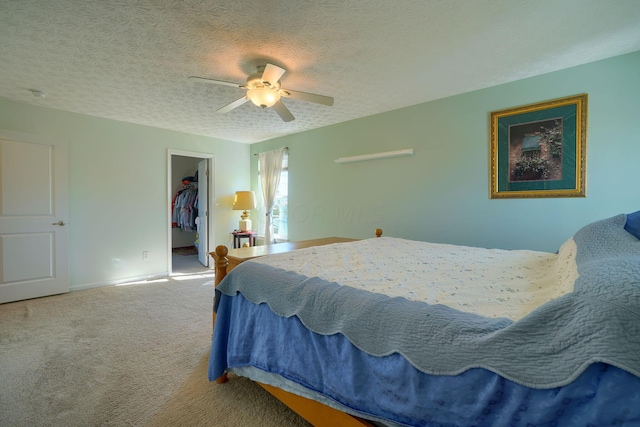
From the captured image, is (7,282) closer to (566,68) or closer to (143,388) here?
(143,388)

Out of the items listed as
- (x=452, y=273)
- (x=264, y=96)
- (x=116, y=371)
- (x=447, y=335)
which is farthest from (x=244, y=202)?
(x=447, y=335)

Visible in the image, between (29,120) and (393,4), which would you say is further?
(29,120)

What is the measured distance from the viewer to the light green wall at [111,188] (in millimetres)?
3496

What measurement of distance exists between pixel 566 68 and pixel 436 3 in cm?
163

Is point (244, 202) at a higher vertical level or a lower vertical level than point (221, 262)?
higher

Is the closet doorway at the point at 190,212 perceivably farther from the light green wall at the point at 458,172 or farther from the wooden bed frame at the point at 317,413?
the wooden bed frame at the point at 317,413

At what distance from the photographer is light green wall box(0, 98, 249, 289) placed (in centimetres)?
350

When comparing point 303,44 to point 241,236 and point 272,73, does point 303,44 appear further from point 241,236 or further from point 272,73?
point 241,236

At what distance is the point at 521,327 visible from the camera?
747mm

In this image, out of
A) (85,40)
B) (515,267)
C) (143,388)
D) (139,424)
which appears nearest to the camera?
(139,424)

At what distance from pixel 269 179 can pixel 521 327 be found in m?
4.50

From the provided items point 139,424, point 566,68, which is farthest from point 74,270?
point 566,68

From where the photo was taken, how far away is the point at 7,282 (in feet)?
10.2

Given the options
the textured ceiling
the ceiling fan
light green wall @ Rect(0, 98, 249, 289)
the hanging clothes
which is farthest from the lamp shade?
the ceiling fan
